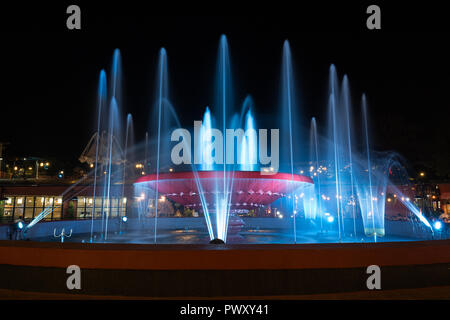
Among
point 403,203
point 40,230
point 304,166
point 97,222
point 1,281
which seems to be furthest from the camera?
point 304,166

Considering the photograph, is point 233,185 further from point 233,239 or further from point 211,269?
point 211,269

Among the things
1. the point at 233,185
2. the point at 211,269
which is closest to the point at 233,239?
the point at 233,185

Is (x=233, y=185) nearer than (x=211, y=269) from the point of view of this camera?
No

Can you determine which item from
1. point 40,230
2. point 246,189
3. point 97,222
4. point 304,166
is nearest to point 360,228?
point 246,189

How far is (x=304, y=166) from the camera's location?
83.4m

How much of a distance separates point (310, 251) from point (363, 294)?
1302mm

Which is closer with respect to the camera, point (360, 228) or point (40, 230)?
point (40, 230)

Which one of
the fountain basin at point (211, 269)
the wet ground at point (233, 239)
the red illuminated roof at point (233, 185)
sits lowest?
the wet ground at point (233, 239)

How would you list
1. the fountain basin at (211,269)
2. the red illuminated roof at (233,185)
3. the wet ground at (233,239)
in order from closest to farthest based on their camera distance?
the fountain basin at (211,269)
the red illuminated roof at (233,185)
the wet ground at (233,239)

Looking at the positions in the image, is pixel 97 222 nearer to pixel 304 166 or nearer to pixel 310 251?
pixel 310 251

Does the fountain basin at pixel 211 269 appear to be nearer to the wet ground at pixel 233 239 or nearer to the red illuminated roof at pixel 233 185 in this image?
the red illuminated roof at pixel 233 185

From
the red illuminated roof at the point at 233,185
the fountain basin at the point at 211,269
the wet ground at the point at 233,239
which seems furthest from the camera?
the wet ground at the point at 233,239

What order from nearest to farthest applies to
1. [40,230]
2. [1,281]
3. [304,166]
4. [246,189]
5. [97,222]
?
[1,281] → [246,189] → [40,230] → [97,222] → [304,166]

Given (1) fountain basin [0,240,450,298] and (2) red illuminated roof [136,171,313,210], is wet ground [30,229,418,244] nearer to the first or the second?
(2) red illuminated roof [136,171,313,210]
